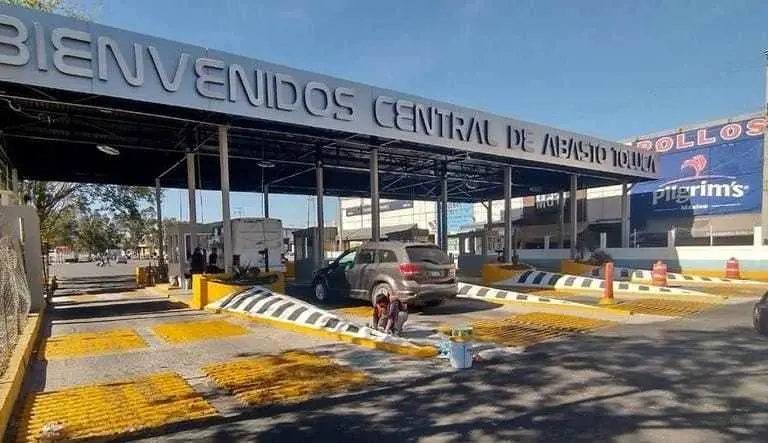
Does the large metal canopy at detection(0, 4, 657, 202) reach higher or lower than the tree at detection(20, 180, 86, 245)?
higher

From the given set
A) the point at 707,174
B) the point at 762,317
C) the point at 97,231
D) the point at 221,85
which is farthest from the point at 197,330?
the point at 97,231

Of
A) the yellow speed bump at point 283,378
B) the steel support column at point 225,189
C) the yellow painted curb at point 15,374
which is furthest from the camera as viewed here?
the steel support column at point 225,189

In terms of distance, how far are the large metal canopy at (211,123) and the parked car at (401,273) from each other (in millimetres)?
3784

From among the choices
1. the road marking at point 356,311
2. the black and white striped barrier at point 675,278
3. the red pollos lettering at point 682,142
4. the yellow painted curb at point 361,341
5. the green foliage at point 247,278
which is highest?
the red pollos lettering at point 682,142

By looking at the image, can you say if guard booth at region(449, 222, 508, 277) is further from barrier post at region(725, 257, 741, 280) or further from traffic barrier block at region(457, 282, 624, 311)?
barrier post at region(725, 257, 741, 280)

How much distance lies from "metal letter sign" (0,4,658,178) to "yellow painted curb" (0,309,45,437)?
4489 millimetres

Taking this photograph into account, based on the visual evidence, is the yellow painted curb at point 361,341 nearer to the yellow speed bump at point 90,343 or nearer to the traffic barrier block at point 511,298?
the yellow speed bump at point 90,343

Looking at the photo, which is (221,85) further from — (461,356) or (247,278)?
(461,356)

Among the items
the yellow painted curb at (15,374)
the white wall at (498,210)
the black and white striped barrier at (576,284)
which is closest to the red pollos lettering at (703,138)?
the white wall at (498,210)

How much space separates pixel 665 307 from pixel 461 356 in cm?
766

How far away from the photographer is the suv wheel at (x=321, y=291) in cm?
1259

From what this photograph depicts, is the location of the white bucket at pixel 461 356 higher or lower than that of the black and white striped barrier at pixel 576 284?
higher

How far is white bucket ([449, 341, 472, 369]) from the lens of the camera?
5.92 m

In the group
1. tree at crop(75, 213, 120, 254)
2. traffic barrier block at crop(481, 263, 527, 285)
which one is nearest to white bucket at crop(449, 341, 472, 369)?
traffic barrier block at crop(481, 263, 527, 285)
